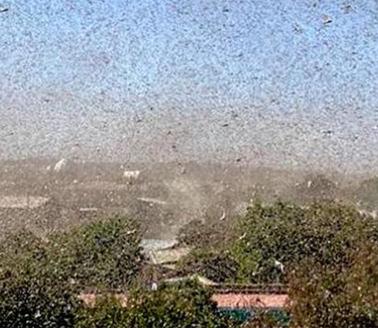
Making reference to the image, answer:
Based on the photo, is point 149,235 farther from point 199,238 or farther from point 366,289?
point 366,289

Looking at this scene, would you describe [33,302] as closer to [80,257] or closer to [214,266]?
[80,257]

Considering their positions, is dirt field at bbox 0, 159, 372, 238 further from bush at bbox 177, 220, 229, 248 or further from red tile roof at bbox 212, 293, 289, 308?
red tile roof at bbox 212, 293, 289, 308

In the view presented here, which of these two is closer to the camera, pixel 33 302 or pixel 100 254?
pixel 33 302

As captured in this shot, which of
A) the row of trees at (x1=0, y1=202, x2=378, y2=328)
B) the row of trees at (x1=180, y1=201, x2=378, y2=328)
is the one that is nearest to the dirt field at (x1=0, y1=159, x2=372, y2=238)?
the row of trees at (x1=0, y1=202, x2=378, y2=328)

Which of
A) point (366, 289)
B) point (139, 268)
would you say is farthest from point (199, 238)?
point (366, 289)

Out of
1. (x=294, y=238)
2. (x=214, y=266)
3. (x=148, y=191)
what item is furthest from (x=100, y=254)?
(x=148, y=191)

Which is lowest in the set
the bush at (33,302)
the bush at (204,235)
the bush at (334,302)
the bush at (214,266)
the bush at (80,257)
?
the bush at (204,235)

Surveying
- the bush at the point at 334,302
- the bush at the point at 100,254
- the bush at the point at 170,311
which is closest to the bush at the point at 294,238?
the bush at the point at 100,254

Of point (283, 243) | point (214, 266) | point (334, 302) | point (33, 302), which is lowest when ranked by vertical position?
point (214, 266)

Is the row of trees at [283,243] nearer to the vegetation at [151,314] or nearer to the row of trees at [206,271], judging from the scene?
the row of trees at [206,271]
